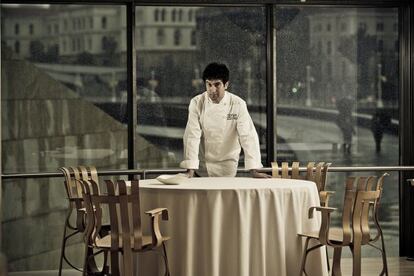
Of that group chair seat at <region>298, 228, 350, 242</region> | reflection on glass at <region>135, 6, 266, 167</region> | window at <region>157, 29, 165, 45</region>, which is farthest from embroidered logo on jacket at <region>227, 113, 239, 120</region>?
window at <region>157, 29, 165, 45</region>

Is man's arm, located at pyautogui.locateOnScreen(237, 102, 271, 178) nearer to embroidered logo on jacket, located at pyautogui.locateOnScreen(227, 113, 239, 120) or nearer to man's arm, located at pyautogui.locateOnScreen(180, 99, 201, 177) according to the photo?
embroidered logo on jacket, located at pyautogui.locateOnScreen(227, 113, 239, 120)

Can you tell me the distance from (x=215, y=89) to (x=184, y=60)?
186 cm

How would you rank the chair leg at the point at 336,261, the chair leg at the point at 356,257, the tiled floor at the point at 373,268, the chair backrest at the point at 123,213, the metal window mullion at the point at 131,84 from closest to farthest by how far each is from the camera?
the chair backrest at the point at 123,213 < the chair leg at the point at 356,257 < the chair leg at the point at 336,261 < the tiled floor at the point at 373,268 < the metal window mullion at the point at 131,84

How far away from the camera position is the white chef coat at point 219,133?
23.4 ft

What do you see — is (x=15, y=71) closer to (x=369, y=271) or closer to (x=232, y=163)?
(x=232, y=163)

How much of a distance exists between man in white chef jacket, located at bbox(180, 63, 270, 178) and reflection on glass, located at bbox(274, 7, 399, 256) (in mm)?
1718

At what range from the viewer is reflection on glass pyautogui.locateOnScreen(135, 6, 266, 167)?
872 cm

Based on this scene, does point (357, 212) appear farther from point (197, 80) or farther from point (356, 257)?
point (197, 80)

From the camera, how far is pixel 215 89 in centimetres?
699

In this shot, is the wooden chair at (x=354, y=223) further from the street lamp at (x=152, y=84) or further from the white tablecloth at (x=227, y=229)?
the street lamp at (x=152, y=84)

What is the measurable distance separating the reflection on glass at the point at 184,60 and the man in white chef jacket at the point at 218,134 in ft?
5.09

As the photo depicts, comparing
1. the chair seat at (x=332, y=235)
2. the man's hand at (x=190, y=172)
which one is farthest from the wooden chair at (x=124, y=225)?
the man's hand at (x=190, y=172)

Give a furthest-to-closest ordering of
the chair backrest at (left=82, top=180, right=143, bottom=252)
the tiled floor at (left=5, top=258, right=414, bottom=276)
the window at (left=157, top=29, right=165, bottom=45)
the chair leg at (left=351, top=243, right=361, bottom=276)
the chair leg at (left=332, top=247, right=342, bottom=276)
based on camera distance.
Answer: the window at (left=157, top=29, right=165, bottom=45) → the tiled floor at (left=5, top=258, right=414, bottom=276) → the chair leg at (left=332, top=247, right=342, bottom=276) → the chair leg at (left=351, top=243, right=361, bottom=276) → the chair backrest at (left=82, top=180, right=143, bottom=252)

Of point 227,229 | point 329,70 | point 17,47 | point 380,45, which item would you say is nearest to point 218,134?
point 227,229
